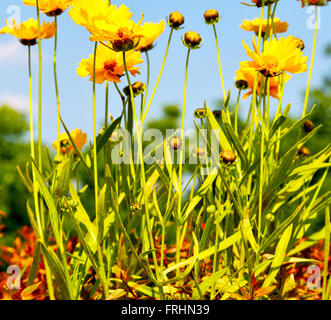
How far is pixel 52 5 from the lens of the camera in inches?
25.6

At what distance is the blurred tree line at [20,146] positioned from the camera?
2719 mm

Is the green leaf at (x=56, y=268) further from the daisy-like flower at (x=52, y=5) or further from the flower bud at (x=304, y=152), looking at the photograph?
the flower bud at (x=304, y=152)

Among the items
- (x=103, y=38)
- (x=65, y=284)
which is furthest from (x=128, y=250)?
(x=103, y=38)

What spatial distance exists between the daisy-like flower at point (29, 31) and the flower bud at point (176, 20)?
195 mm

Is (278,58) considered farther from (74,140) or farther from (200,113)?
(74,140)

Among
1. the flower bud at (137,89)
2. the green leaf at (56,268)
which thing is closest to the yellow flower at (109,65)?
the flower bud at (137,89)

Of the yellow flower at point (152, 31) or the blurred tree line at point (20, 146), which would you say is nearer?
the yellow flower at point (152, 31)

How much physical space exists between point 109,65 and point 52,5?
12 cm

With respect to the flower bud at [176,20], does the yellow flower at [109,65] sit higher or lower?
lower

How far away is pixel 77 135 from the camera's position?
2.55 feet

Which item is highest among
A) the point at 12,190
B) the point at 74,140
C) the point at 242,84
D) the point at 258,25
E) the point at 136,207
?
the point at 258,25

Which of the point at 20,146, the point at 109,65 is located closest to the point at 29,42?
the point at 109,65

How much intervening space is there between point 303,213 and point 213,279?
222 mm
